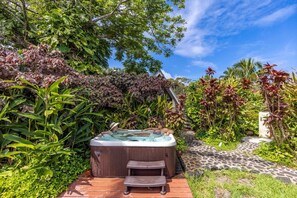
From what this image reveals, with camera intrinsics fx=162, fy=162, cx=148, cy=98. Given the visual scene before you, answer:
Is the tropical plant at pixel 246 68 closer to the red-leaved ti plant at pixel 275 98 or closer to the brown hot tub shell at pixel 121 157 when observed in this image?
the red-leaved ti plant at pixel 275 98

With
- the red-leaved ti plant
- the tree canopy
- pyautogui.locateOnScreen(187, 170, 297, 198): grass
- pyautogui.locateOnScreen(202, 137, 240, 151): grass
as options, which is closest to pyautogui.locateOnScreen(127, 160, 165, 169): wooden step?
pyautogui.locateOnScreen(187, 170, 297, 198): grass

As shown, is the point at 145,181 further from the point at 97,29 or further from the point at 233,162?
the point at 97,29

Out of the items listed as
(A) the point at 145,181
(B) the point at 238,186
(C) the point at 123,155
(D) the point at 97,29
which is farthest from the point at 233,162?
(D) the point at 97,29

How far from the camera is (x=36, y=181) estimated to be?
2600 mm

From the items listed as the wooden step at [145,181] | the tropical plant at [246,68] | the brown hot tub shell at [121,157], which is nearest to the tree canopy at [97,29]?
the brown hot tub shell at [121,157]

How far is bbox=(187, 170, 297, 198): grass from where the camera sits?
2.68 metres

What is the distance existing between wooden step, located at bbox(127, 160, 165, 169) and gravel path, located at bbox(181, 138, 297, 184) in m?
0.73

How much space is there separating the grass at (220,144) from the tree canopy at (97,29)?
4.78 metres

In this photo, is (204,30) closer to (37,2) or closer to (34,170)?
(37,2)

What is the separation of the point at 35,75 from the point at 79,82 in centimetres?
98

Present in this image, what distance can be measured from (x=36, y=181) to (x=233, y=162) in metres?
4.06

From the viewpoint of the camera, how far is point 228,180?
3125 millimetres

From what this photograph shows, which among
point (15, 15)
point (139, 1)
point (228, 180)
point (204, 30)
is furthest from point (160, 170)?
point (204, 30)

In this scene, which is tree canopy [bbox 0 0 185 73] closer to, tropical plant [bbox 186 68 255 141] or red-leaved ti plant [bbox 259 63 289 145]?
tropical plant [bbox 186 68 255 141]
